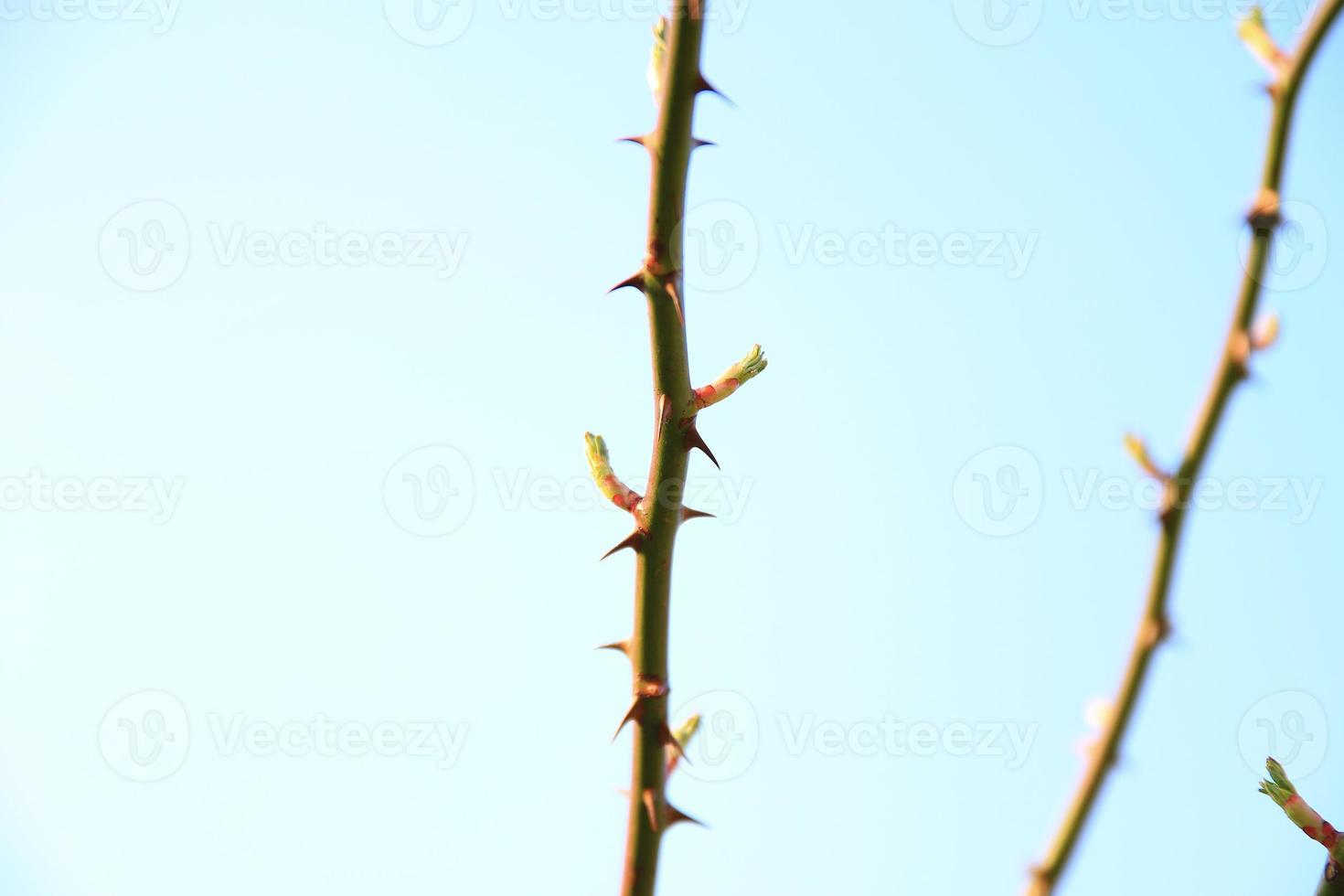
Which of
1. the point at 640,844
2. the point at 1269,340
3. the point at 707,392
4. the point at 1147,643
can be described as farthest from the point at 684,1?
the point at 640,844

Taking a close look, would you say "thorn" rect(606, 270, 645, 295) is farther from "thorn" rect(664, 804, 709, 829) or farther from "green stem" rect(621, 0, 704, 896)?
"thorn" rect(664, 804, 709, 829)

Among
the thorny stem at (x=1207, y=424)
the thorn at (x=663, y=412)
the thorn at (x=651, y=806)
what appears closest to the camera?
the thorny stem at (x=1207, y=424)

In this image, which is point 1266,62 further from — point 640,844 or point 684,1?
point 640,844

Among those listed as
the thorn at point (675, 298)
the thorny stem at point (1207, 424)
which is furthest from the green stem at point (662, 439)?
the thorny stem at point (1207, 424)

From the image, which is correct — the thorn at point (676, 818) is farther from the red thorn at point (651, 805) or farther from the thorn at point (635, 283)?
the thorn at point (635, 283)

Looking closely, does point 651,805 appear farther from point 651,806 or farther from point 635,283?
point 635,283

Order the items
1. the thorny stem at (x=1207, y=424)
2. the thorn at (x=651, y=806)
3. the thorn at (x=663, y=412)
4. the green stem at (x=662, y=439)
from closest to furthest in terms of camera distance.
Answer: the thorny stem at (x=1207, y=424) < the green stem at (x=662, y=439) < the thorn at (x=663, y=412) < the thorn at (x=651, y=806)

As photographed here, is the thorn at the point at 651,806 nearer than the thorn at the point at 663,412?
No

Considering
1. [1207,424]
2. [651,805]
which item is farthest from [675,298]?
[651,805]
